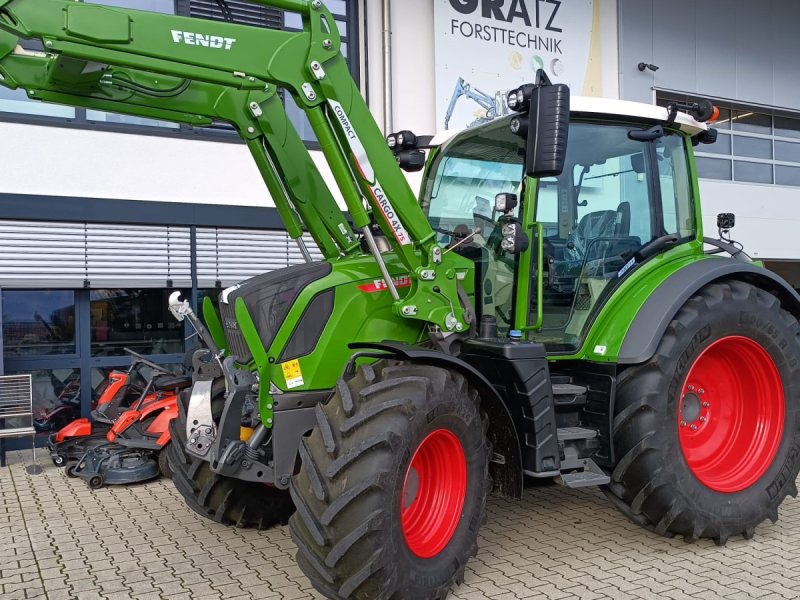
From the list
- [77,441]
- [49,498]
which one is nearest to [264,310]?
[49,498]

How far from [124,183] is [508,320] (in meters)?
4.93

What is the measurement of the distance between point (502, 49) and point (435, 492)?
7215mm

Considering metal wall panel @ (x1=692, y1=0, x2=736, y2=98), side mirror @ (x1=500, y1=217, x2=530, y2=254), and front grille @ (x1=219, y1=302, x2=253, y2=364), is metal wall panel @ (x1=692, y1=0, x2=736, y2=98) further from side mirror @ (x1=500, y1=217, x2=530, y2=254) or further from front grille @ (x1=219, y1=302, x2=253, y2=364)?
front grille @ (x1=219, y1=302, x2=253, y2=364)

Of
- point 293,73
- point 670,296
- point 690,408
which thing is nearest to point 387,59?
point 293,73

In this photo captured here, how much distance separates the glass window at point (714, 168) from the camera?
11.9 meters

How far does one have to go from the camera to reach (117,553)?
14.1ft

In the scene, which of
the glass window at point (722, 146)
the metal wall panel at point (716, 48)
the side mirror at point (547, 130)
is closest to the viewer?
the side mirror at point (547, 130)

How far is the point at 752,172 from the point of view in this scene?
1252cm

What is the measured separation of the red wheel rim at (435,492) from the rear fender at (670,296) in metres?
1.12

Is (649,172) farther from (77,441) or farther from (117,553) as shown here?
(77,441)

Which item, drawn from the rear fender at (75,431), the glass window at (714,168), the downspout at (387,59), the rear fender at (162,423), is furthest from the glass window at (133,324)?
the glass window at (714,168)

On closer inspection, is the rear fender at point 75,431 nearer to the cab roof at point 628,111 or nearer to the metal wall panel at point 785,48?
the cab roof at point 628,111

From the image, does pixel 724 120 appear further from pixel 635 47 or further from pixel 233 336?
pixel 233 336

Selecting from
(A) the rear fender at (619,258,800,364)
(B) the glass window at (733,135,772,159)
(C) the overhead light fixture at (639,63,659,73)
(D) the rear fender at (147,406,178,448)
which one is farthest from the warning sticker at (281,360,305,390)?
(B) the glass window at (733,135,772,159)
